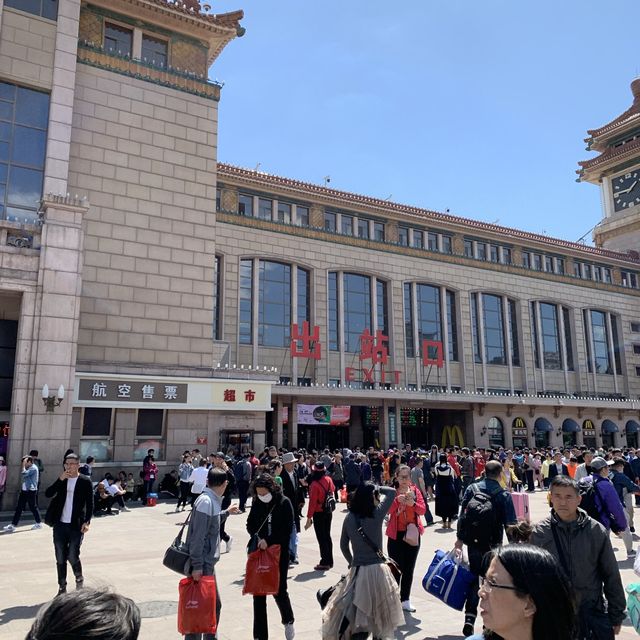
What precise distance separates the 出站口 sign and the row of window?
938 centimetres

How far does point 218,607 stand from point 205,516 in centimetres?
92

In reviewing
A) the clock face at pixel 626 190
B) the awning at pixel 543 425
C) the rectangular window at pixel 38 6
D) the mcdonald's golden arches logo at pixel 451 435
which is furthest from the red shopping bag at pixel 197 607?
the clock face at pixel 626 190

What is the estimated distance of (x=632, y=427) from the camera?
42781mm

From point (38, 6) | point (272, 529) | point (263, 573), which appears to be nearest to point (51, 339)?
point (38, 6)

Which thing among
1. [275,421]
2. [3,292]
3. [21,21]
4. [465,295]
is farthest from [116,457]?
[465,295]

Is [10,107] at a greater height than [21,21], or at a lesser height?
lesser

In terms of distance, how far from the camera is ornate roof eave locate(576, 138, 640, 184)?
53344 mm

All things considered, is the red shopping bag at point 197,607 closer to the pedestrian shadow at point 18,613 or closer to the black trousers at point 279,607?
the black trousers at point 279,607

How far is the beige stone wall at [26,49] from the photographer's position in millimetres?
20094

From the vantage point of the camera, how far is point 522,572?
219 cm

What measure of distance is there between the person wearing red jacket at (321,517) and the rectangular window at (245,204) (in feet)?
82.9

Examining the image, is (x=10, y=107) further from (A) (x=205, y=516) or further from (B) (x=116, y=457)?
(A) (x=205, y=516)

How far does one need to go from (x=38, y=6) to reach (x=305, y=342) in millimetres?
19512

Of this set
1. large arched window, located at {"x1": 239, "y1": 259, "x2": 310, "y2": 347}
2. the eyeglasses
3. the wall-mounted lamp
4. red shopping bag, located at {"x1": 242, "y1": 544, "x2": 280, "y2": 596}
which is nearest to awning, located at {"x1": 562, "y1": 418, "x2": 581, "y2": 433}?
large arched window, located at {"x1": 239, "y1": 259, "x2": 310, "y2": 347}
